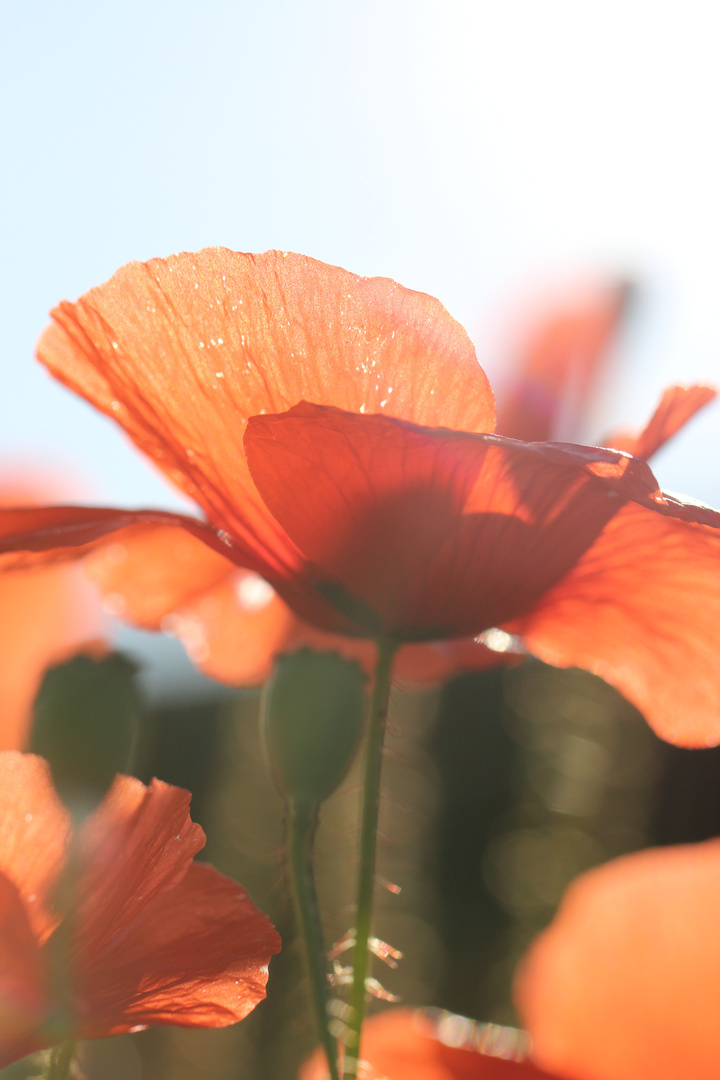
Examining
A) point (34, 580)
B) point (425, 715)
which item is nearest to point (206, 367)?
point (34, 580)

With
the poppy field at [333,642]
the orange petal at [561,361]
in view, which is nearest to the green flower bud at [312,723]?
the poppy field at [333,642]

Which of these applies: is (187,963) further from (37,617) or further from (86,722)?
(37,617)

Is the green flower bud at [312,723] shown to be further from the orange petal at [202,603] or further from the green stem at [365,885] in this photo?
the orange petal at [202,603]

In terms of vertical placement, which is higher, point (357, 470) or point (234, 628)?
point (357, 470)

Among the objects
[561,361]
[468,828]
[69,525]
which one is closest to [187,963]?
[69,525]

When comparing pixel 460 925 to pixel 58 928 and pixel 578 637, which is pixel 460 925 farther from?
pixel 58 928

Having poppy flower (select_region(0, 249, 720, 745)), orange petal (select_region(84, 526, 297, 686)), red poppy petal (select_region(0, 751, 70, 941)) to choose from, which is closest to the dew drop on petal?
orange petal (select_region(84, 526, 297, 686))
